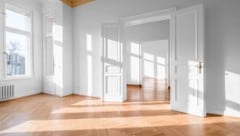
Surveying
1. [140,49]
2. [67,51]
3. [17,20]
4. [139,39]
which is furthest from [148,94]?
[17,20]

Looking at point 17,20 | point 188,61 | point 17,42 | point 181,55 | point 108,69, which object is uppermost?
point 17,20

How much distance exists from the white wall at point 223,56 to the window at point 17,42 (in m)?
5.28

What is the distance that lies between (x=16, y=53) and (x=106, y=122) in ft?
12.6

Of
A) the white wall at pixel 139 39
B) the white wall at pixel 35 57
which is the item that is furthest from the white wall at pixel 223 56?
the white wall at pixel 35 57

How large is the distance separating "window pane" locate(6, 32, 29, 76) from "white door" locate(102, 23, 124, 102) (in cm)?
281

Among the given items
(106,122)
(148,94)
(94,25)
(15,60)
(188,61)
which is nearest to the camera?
(106,122)

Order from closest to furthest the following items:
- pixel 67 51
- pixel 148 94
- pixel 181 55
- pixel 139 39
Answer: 1. pixel 181 55
2. pixel 67 51
3. pixel 148 94
4. pixel 139 39

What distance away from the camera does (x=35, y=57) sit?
4961 millimetres

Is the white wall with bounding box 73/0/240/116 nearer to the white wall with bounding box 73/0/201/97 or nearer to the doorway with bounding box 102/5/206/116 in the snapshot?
the doorway with bounding box 102/5/206/116

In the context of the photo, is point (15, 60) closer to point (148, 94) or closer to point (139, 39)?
point (148, 94)

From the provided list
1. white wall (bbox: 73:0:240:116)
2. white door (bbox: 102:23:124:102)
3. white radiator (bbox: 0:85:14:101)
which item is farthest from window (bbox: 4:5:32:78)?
white wall (bbox: 73:0:240:116)

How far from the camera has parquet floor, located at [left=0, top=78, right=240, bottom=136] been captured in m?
2.28

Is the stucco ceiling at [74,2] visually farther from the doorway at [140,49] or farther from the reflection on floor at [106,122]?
the reflection on floor at [106,122]

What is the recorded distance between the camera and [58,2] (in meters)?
4.70
